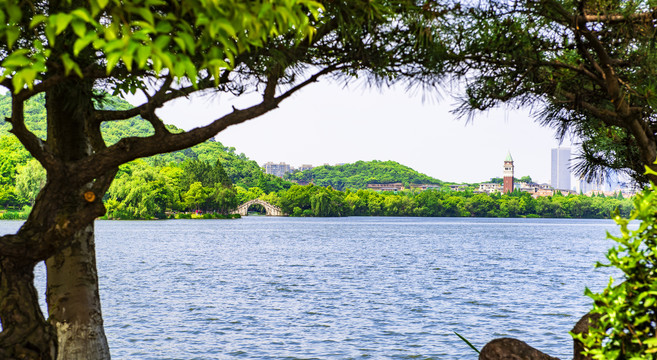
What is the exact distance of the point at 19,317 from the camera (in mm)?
4281

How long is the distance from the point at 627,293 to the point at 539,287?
27.4 meters

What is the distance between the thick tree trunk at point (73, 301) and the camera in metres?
5.82

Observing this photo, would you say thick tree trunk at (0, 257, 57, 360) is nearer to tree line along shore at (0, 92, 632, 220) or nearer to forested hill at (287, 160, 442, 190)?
tree line along shore at (0, 92, 632, 220)

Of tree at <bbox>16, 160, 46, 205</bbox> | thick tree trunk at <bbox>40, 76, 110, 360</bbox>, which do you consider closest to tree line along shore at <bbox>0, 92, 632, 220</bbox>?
tree at <bbox>16, 160, 46, 205</bbox>

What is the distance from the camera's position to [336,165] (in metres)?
188

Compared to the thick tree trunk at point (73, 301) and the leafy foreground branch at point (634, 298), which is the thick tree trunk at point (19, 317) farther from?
the leafy foreground branch at point (634, 298)

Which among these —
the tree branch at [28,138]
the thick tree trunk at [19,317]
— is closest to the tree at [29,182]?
the tree branch at [28,138]

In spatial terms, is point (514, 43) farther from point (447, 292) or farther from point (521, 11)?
point (447, 292)

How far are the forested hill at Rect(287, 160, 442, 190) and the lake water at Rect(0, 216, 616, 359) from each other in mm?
129978

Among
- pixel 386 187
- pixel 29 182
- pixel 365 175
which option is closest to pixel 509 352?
pixel 29 182

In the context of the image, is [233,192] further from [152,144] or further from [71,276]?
[152,144]

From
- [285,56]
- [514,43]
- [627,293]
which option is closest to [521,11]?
[514,43]

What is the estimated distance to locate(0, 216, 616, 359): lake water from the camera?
1493 centimetres

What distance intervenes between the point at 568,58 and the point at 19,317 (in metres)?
5.58
